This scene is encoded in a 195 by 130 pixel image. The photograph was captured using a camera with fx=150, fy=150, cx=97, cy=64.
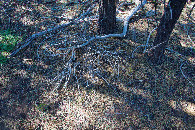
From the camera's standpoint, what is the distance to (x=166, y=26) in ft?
9.59

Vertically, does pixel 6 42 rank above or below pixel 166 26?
below

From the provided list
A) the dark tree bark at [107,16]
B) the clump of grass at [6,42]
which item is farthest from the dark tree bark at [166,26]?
the clump of grass at [6,42]

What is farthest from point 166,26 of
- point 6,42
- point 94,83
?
point 6,42

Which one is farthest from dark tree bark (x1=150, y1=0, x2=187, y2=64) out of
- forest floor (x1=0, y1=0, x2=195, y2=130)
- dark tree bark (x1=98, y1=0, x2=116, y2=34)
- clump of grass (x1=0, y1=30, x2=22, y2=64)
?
clump of grass (x1=0, y1=30, x2=22, y2=64)

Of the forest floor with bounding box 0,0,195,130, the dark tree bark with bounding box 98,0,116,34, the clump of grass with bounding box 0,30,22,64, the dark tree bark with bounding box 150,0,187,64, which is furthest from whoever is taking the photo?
the clump of grass with bounding box 0,30,22,64

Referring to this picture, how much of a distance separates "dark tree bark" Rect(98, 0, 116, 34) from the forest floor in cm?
28

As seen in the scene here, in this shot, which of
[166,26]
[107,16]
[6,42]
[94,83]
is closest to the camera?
[166,26]

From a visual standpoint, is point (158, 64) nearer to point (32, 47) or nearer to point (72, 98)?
point (72, 98)

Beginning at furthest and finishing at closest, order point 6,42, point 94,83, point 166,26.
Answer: point 6,42 < point 94,83 < point 166,26

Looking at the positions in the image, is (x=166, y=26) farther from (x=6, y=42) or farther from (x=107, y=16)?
(x=6, y=42)

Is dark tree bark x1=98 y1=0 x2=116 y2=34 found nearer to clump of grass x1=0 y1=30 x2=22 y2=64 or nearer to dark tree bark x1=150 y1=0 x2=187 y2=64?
dark tree bark x1=150 y1=0 x2=187 y2=64

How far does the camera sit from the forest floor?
115 inches

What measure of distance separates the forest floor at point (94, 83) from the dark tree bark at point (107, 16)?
28 centimetres

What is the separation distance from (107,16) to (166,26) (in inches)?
62.9
